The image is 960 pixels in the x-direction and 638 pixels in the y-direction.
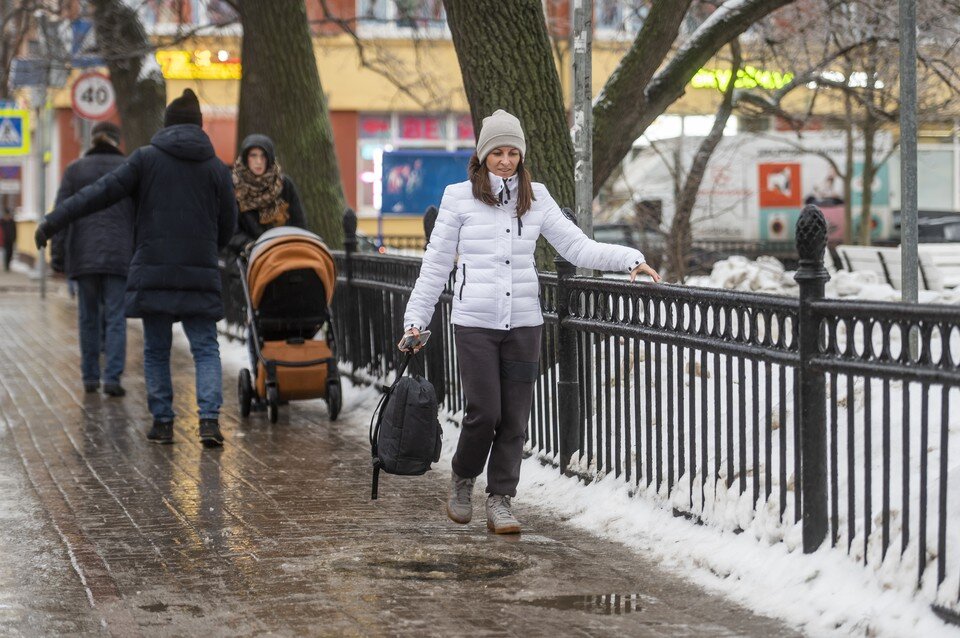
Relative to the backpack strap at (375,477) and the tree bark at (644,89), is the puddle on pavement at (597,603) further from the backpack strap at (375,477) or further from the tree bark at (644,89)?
the tree bark at (644,89)

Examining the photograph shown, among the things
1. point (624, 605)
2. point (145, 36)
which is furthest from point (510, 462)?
point (145, 36)

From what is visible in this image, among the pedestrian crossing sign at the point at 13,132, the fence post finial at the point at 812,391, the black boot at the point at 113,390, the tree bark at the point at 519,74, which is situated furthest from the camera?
the pedestrian crossing sign at the point at 13,132

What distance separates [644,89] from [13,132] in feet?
58.9

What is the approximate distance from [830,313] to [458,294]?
187 centimetres

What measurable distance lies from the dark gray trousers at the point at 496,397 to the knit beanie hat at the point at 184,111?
11.6 ft

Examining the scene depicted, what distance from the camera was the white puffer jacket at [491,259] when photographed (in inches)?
279

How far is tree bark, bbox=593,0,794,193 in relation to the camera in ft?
39.5

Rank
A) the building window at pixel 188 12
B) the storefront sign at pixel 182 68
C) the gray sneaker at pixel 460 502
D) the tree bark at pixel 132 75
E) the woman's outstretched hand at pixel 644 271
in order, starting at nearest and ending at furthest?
1. the woman's outstretched hand at pixel 644 271
2. the gray sneaker at pixel 460 502
3. the tree bark at pixel 132 75
4. the building window at pixel 188 12
5. the storefront sign at pixel 182 68

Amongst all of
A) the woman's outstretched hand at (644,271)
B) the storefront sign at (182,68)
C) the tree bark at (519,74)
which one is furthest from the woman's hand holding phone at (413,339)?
the storefront sign at (182,68)

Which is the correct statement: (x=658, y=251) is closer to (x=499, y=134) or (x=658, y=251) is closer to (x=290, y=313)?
(x=290, y=313)

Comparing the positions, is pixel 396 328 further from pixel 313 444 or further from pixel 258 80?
pixel 258 80

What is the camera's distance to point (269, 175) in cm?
1116

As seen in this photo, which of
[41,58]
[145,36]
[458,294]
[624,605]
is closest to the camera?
[624,605]

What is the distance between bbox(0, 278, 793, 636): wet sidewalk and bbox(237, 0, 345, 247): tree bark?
656 centimetres
